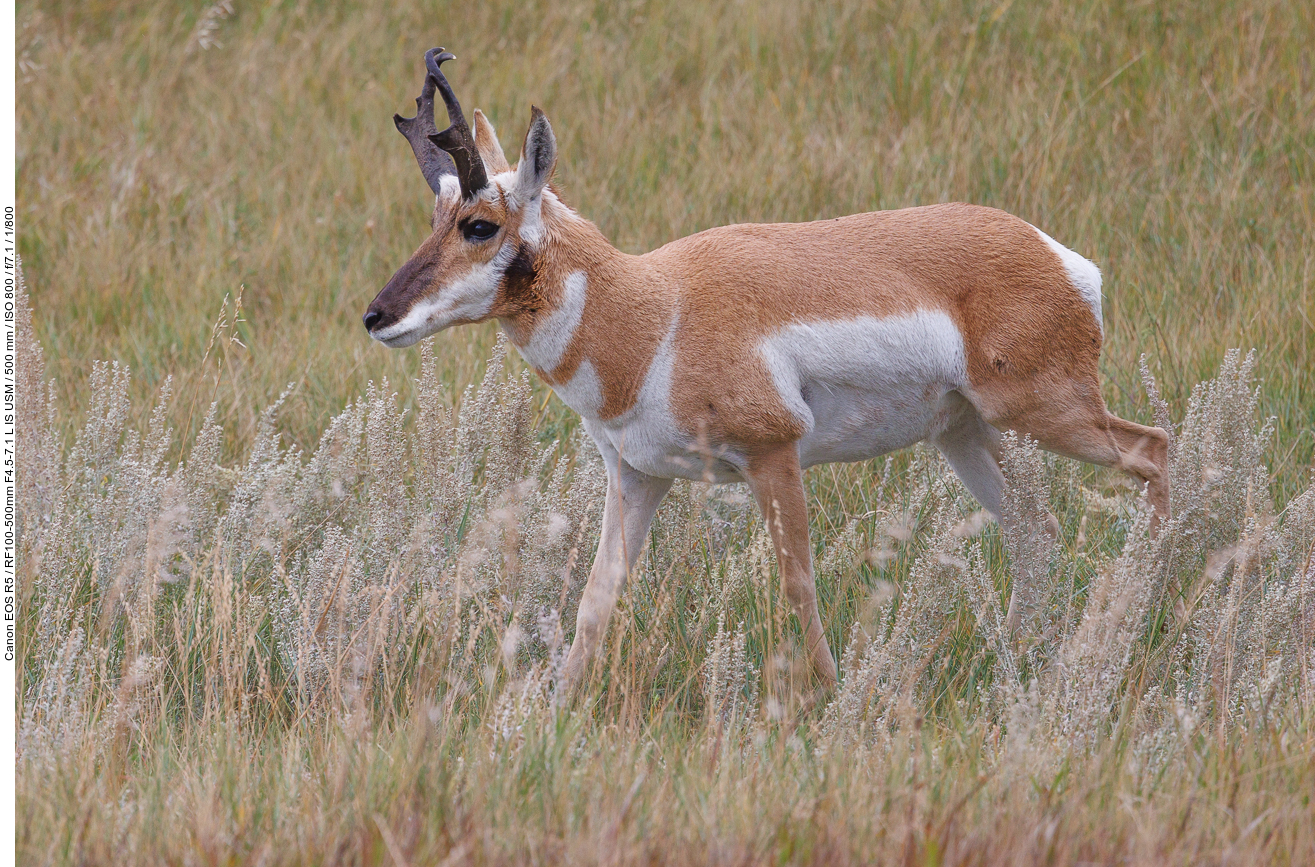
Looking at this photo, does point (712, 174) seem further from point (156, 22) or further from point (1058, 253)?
point (156, 22)

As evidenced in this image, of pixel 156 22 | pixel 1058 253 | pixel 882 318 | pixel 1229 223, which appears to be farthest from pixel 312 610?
pixel 156 22

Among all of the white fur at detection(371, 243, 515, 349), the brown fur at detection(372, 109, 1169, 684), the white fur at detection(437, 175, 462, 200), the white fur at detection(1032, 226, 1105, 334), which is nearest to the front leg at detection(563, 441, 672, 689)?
the brown fur at detection(372, 109, 1169, 684)

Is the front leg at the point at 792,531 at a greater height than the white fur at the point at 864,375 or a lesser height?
lesser

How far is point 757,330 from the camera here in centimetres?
371

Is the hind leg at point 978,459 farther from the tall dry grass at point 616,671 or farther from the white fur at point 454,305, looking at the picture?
the white fur at point 454,305

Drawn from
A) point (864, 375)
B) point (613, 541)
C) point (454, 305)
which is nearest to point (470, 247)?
point (454, 305)

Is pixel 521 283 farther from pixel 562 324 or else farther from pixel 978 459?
pixel 978 459

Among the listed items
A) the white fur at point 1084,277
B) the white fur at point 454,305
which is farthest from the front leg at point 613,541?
the white fur at point 1084,277

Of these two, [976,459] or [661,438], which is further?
[976,459]

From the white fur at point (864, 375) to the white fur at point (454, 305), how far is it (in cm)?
78

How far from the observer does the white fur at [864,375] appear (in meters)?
3.75

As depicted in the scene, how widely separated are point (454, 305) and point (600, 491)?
1221 mm

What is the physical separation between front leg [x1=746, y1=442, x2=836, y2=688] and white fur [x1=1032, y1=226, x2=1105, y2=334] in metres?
1.05

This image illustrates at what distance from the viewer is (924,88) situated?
777 centimetres
